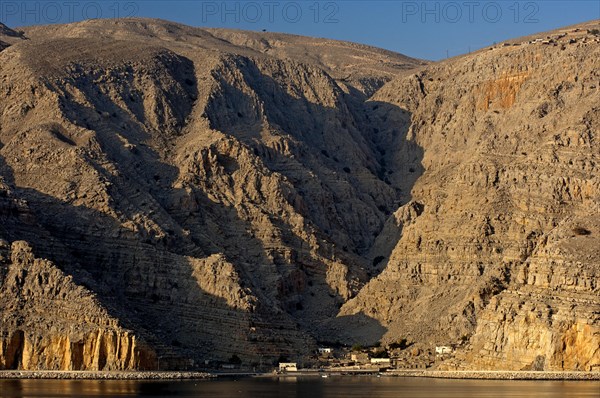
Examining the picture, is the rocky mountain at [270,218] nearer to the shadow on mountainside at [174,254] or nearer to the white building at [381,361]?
the shadow on mountainside at [174,254]

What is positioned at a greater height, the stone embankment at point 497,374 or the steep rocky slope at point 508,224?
the steep rocky slope at point 508,224

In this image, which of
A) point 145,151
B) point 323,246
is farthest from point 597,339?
point 145,151

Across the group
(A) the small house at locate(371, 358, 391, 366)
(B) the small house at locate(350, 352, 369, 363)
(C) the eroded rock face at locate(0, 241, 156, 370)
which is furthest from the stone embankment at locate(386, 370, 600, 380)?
(C) the eroded rock face at locate(0, 241, 156, 370)

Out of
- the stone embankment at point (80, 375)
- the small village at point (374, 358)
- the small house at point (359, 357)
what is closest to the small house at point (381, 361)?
the small village at point (374, 358)

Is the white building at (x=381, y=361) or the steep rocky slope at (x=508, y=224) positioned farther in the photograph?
the white building at (x=381, y=361)

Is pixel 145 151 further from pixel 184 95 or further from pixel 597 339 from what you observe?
pixel 597 339

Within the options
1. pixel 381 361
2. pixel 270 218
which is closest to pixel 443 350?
pixel 381 361
